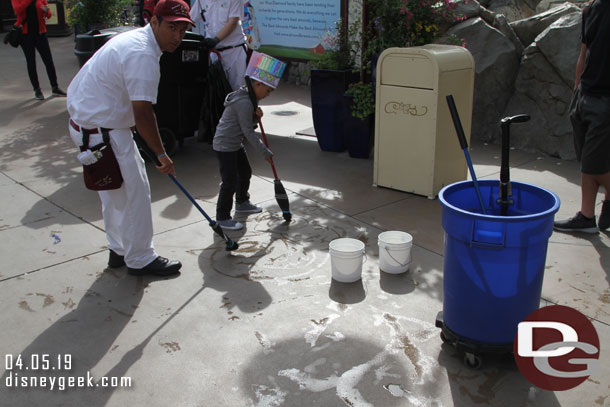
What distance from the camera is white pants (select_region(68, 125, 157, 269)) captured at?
145 inches

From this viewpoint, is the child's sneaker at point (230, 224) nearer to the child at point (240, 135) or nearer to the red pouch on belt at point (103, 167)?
the child at point (240, 135)

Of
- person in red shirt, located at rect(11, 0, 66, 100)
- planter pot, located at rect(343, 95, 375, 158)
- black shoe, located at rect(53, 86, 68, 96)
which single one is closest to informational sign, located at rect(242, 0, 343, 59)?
planter pot, located at rect(343, 95, 375, 158)

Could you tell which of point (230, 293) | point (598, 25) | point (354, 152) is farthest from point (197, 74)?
point (598, 25)

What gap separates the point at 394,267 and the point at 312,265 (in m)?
0.58

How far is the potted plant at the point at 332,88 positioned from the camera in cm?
669

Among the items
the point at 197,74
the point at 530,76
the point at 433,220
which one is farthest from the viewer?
the point at 530,76

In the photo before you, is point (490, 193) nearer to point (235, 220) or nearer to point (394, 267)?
point (394, 267)

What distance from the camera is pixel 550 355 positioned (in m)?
2.79

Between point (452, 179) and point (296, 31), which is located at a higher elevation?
point (296, 31)

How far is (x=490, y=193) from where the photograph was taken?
10.2ft

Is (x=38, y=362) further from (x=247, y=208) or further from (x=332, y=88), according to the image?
(x=332, y=88)

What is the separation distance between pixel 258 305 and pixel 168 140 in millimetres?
3537

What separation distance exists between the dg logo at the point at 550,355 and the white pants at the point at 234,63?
4596 mm

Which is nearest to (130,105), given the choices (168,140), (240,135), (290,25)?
(240,135)
